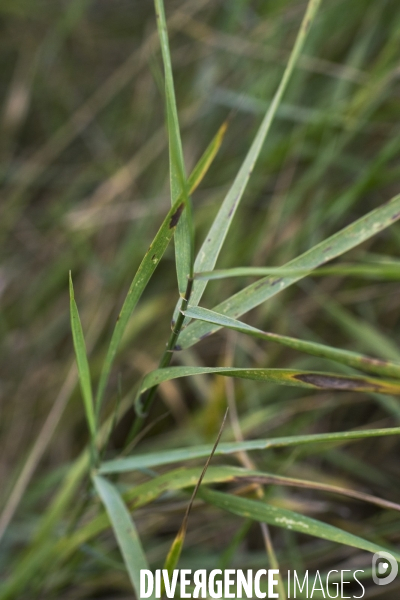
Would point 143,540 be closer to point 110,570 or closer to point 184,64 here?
point 110,570

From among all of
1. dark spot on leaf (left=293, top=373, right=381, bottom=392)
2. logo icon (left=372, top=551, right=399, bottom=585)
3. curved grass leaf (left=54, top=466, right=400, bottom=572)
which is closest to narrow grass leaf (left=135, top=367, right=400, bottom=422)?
dark spot on leaf (left=293, top=373, right=381, bottom=392)

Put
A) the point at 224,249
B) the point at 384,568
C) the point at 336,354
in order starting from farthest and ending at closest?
the point at 224,249 → the point at 384,568 → the point at 336,354

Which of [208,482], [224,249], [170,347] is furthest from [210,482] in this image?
[224,249]

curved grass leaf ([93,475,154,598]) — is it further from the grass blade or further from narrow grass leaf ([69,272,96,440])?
the grass blade

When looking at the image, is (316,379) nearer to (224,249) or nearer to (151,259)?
(151,259)

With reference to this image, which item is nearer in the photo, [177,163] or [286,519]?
[177,163]

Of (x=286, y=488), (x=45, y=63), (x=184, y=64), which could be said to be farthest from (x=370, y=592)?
(x=45, y=63)

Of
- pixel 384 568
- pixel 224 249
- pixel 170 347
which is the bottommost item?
pixel 384 568

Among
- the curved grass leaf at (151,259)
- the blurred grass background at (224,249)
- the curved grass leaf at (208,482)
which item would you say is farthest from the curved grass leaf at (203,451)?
the blurred grass background at (224,249)
